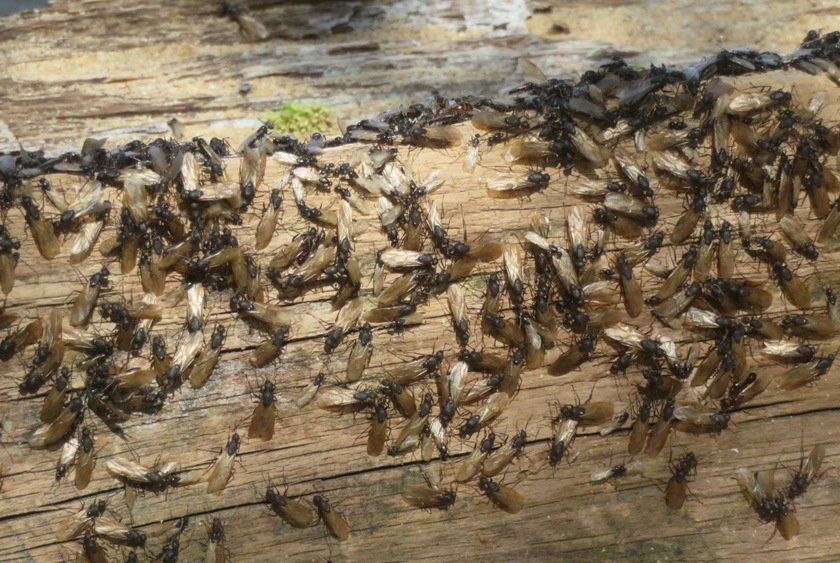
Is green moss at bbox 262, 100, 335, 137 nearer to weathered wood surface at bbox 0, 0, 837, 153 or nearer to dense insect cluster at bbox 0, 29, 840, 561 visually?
weathered wood surface at bbox 0, 0, 837, 153

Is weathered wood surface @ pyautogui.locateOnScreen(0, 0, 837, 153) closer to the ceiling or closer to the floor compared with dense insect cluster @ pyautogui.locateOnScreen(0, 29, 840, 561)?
closer to the ceiling

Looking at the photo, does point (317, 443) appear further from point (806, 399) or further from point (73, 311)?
point (806, 399)

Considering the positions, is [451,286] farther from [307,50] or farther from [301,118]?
[307,50]

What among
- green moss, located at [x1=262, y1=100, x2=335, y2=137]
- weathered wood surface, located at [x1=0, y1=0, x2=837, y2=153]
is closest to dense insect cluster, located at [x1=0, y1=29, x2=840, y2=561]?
green moss, located at [x1=262, y1=100, x2=335, y2=137]

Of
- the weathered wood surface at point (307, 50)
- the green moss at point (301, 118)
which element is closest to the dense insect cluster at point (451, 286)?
the green moss at point (301, 118)

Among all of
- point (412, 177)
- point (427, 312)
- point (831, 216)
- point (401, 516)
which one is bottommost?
point (401, 516)

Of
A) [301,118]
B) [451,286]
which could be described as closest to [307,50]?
[301,118]

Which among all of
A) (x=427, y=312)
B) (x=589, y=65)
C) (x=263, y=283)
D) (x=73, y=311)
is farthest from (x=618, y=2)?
(x=73, y=311)
